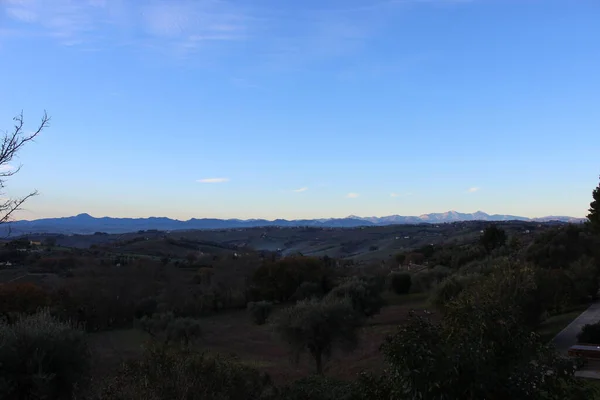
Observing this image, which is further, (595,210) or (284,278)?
(284,278)

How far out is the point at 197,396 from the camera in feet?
31.6

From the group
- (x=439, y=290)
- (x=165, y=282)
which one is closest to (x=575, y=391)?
(x=439, y=290)

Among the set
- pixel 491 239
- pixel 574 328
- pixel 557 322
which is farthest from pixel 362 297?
pixel 491 239

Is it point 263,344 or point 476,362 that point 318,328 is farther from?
point 476,362

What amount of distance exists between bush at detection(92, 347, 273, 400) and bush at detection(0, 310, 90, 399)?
3.16 ft

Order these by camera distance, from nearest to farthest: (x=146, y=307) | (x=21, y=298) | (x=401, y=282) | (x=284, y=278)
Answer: (x=21, y=298)
(x=146, y=307)
(x=401, y=282)
(x=284, y=278)

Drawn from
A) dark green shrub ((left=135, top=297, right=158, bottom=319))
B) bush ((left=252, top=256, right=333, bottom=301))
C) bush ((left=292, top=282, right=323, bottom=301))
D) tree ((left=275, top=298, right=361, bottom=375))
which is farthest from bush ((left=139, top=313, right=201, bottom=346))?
bush ((left=252, top=256, right=333, bottom=301))

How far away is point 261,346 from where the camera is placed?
116ft

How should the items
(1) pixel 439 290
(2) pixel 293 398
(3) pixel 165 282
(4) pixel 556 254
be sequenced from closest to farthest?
(2) pixel 293 398
(1) pixel 439 290
(4) pixel 556 254
(3) pixel 165 282

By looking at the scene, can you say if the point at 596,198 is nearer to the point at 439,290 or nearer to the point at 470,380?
the point at 439,290

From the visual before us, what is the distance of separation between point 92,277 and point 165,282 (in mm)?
10523

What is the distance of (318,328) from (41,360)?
50.6 ft

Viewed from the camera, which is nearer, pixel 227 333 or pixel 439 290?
pixel 439 290

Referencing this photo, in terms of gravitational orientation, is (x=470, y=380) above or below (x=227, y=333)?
above
